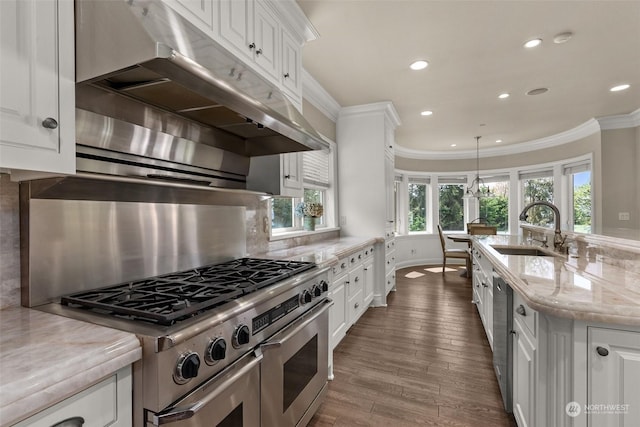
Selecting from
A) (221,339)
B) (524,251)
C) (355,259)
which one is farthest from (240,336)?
(524,251)

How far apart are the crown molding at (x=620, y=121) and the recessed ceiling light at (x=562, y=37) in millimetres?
3236

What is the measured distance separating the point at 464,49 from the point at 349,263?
220 centimetres

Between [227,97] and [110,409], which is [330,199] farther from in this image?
[110,409]

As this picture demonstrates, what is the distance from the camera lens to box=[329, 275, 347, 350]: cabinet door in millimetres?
2532

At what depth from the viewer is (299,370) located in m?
1.62

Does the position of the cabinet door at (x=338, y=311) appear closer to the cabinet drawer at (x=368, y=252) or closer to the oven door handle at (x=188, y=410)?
the cabinet drawer at (x=368, y=252)

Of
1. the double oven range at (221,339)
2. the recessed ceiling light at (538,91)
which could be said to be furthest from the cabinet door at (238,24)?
the recessed ceiling light at (538,91)

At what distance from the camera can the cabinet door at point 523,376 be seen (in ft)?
4.46

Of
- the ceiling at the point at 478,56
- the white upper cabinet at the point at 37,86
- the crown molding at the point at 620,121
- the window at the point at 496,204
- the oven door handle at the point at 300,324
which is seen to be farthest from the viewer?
the window at the point at 496,204

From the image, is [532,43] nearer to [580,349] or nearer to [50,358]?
[580,349]

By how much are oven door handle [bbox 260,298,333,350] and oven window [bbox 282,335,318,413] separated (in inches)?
5.0

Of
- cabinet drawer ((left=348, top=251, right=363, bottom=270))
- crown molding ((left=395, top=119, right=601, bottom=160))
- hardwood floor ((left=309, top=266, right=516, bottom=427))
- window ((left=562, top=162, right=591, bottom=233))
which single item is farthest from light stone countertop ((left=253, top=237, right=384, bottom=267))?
window ((left=562, top=162, right=591, bottom=233))

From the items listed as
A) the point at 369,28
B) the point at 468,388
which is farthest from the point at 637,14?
the point at 468,388

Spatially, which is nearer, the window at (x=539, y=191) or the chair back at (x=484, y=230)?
the chair back at (x=484, y=230)
